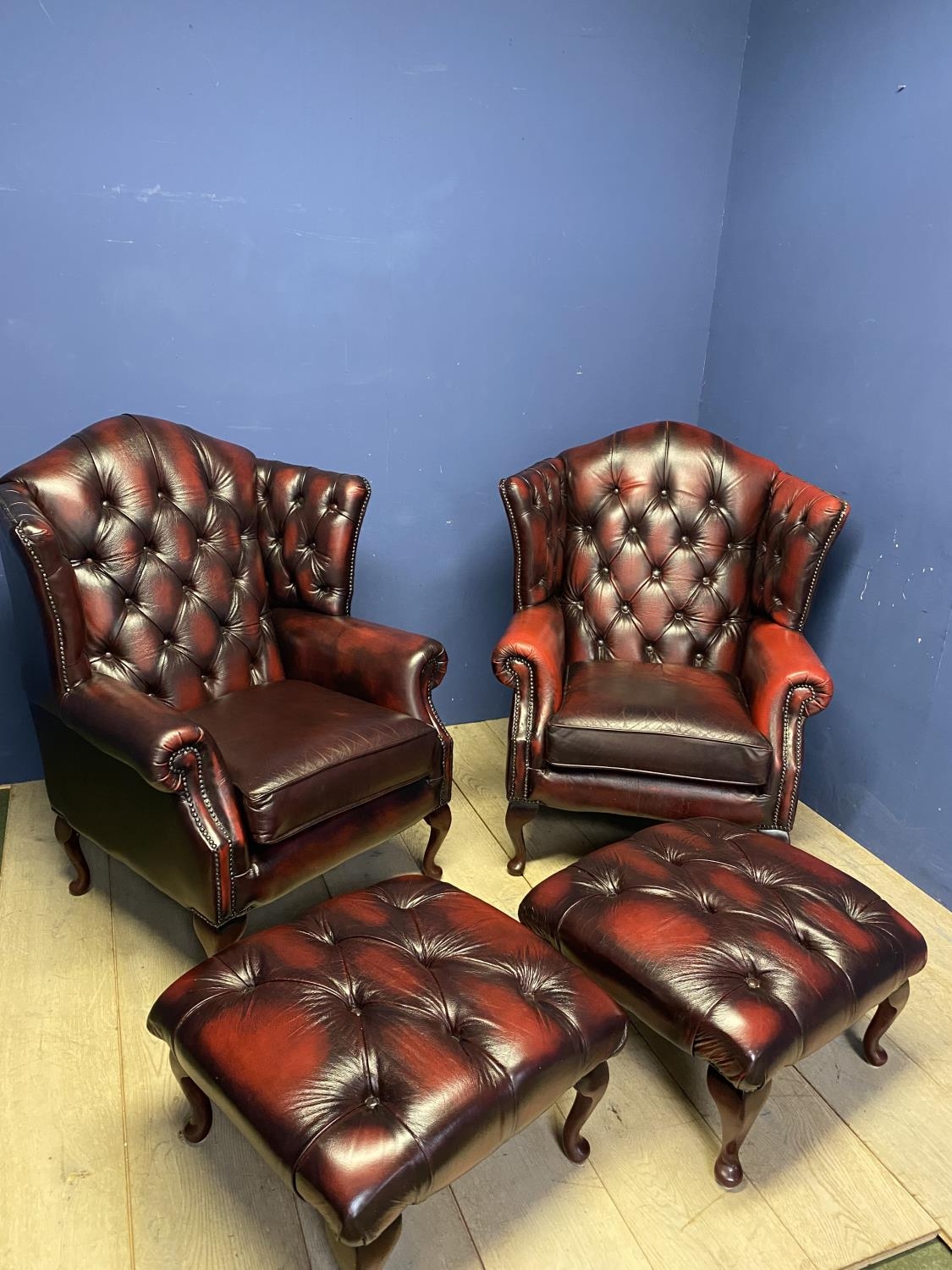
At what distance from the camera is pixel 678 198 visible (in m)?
2.92

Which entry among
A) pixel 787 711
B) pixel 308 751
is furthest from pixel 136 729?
pixel 787 711

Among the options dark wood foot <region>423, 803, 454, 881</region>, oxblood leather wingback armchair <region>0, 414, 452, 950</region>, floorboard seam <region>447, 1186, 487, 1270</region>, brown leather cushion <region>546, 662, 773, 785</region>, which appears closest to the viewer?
floorboard seam <region>447, 1186, 487, 1270</region>

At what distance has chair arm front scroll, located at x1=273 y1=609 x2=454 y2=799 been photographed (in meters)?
2.16

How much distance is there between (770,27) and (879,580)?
5.52ft

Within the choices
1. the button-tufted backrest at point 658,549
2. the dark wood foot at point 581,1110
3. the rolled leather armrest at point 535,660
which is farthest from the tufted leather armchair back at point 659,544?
the dark wood foot at point 581,1110

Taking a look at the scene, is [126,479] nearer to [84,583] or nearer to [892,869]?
[84,583]

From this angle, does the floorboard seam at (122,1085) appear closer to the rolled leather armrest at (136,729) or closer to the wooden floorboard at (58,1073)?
the wooden floorboard at (58,1073)

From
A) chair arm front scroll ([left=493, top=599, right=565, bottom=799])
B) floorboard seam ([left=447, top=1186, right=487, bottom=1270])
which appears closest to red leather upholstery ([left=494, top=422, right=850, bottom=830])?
→ chair arm front scroll ([left=493, top=599, right=565, bottom=799])

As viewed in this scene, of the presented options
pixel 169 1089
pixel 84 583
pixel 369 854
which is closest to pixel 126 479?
pixel 84 583

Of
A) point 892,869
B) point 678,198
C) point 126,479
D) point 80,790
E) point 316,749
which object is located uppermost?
point 678,198

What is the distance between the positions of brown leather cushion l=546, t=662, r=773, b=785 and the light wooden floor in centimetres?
60

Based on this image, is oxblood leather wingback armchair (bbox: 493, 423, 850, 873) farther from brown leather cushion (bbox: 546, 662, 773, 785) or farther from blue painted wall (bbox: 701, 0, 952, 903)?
blue painted wall (bbox: 701, 0, 952, 903)

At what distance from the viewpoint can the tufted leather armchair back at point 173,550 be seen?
1.95 metres

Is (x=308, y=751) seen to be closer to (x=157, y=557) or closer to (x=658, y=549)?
(x=157, y=557)
